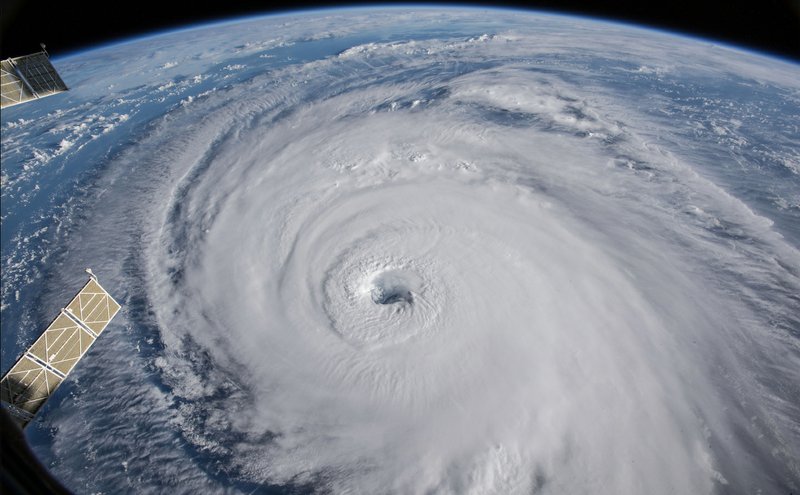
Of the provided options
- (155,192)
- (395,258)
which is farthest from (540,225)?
(155,192)

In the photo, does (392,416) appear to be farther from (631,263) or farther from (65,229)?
(65,229)

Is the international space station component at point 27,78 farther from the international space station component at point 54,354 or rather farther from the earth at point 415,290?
the international space station component at point 54,354

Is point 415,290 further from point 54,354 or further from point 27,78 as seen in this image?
point 27,78

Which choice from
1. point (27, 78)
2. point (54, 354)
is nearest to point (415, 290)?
point (54, 354)

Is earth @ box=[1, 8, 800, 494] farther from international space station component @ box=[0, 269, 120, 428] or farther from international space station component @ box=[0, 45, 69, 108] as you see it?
international space station component @ box=[0, 269, 120, 428]

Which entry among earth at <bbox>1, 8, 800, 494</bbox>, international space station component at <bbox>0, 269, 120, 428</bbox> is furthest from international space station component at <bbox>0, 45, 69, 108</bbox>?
international space station component at <bbox>0, 269, 120, 428</bbox>
